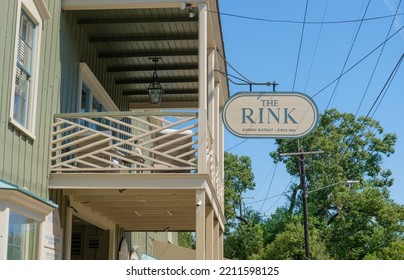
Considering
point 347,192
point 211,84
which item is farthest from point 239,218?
point 211,84

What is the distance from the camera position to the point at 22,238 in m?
8.95

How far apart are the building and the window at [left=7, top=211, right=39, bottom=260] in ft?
0.07

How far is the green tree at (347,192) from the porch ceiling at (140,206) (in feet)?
84.4

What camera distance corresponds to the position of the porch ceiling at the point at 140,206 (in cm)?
1149

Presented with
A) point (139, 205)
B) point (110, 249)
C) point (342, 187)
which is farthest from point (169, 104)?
point (342, 187)

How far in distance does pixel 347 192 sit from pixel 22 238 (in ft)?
124

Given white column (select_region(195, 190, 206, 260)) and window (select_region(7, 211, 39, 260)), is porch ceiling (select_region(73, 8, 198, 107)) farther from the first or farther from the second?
window (select_region(7, 211, 39, 260))

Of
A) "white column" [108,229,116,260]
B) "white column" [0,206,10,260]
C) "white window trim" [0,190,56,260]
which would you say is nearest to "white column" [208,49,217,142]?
"white column" [108,229,116,260]

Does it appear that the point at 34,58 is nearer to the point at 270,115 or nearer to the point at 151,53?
the point at 270,115

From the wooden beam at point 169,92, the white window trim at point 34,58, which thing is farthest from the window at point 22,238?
the wooden beam at point 169,92

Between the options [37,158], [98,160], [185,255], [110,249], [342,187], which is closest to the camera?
[37,158]

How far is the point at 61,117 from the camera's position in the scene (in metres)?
11.0

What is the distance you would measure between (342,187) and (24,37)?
37.3 metres

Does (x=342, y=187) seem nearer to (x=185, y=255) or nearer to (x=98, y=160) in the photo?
(x=185, y=255)
